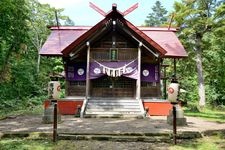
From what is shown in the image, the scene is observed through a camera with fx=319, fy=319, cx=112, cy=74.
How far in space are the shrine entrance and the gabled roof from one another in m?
3.27

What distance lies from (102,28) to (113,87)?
4.48 metres

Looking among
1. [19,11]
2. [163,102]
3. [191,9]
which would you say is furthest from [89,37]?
[191,9]

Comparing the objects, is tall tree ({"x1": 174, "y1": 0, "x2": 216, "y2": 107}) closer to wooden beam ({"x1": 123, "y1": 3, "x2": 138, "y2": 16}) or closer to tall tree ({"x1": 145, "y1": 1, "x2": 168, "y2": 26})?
wooden beam ({"x1": 123, "y1": 3, "x2": 138, "y2": 16})

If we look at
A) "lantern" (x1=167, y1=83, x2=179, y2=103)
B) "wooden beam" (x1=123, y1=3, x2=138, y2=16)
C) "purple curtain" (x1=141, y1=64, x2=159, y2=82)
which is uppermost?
"wooden beam" (x1=123, y1=3, x2=138, y2=16)

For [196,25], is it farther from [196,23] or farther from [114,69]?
[114,69]

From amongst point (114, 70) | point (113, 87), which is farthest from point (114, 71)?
point (113, 87)

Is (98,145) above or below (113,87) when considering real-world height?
below

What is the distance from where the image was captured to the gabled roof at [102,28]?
21.1 meters

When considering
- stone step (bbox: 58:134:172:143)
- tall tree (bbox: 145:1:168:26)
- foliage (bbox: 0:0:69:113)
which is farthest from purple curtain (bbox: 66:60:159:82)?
tall tree (bbox: 145:1:168:26)

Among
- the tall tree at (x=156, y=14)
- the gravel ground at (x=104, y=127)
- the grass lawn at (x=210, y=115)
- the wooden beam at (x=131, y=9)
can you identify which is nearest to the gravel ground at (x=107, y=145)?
the gravel ground at (x=104, y=127)

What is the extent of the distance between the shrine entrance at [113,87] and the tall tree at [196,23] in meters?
8.54

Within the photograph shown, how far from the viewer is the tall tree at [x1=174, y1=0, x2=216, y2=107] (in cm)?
2808

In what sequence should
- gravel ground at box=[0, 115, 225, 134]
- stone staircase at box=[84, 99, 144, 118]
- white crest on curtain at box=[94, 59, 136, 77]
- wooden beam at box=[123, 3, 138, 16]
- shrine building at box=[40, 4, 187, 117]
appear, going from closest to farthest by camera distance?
gravel ground at box=[0, 115, 225, 134], stone staircase at box=[84, 99, 144, 118], shrine building at box=[40, 4, 187, 117], white crest on curtain at box=[94, 59, 136, 77], wooden beam at box=[123, 3, 138, 16]

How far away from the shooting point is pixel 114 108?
20656 millimetres
